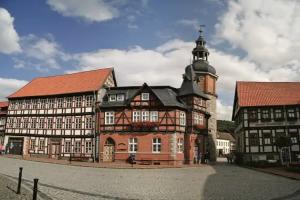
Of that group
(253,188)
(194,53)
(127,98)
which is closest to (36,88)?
(127,98)

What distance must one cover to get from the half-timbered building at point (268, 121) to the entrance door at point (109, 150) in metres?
16.0

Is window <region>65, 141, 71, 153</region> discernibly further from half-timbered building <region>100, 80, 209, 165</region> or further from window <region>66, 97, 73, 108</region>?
half-timbered building <region>100, 80, 209, 165</region>

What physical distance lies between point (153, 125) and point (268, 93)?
51.5 feet

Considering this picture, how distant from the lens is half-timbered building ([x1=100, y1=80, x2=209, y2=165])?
36.8 meters

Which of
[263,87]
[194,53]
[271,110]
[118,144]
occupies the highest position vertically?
[194,53]

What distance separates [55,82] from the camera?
4806 centimetres

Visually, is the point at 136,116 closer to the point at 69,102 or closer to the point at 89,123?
the point at 89,123

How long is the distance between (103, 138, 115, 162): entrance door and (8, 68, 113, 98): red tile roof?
7118 mm

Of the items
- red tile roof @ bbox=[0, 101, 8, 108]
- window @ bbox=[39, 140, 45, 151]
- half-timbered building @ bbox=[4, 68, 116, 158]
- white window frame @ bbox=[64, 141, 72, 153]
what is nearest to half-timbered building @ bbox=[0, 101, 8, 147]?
red tile roof @ bbox=[0, 101, 8, 108]

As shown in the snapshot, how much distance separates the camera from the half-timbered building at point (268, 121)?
126ft

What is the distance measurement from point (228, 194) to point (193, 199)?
2.20 metres

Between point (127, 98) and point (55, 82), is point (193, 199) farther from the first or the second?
point (55, 82)

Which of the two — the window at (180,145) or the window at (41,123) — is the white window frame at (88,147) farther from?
the window at (180,145)

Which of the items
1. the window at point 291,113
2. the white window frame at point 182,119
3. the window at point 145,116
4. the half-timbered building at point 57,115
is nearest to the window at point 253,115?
the window at point 291,113
